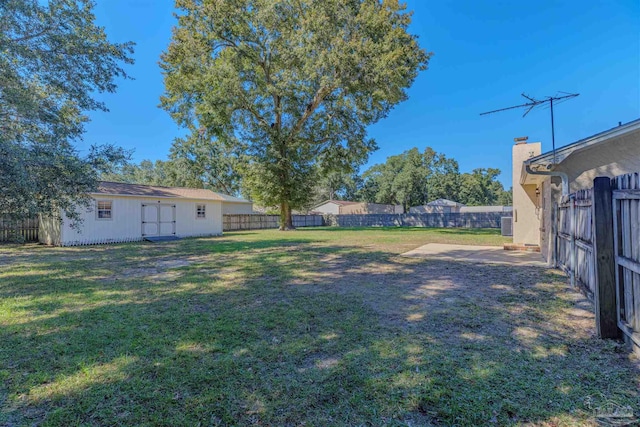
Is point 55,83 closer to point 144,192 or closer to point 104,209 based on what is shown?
point 104,209

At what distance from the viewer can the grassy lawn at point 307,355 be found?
6.39 feet

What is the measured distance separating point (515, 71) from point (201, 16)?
17.5m

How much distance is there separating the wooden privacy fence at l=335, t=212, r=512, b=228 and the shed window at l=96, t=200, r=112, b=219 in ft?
75.4

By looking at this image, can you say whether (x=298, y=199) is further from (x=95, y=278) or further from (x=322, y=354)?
(x=322, y=354)

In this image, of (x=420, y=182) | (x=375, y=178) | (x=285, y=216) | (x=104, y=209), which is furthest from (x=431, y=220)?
(x=104, y=209)

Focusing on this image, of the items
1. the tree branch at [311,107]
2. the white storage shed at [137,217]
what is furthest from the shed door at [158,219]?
the tree branch at [311,107]

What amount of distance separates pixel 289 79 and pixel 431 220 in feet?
60.7

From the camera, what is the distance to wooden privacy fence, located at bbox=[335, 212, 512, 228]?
83.8 feet

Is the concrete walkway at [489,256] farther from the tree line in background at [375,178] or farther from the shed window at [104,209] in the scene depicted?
the tree line in background at [375,178]

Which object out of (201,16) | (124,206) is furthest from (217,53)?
(124,206)

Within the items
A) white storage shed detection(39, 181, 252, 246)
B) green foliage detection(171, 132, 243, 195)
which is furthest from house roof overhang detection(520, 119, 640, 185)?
green foliage detection(171, 132, 243, 195)

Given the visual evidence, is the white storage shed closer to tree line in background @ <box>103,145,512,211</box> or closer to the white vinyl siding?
the white vinyl siding

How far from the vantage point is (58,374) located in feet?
7.88

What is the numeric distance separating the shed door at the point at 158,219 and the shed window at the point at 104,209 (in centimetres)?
143
